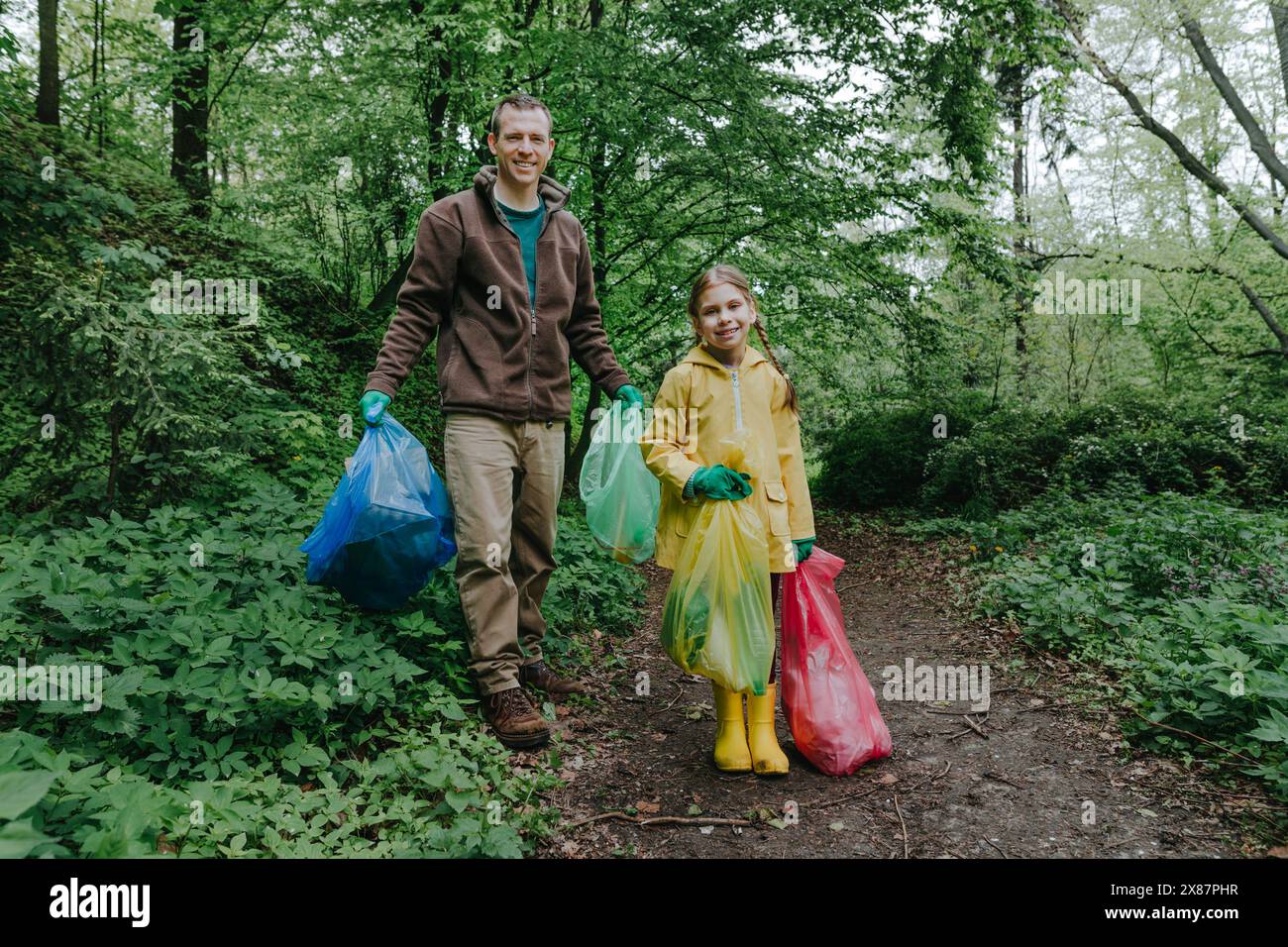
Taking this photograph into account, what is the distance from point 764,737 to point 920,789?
0.62m

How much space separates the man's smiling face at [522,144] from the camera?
3.07m

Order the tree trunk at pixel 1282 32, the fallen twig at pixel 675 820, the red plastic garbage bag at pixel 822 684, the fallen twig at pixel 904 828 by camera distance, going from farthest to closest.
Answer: the tree trunk at pixel 1282 32
the red plastic garbage bag at pixel 822 684
the fallen twig at pixel 675 820
the fallen twig at pixel 904 828

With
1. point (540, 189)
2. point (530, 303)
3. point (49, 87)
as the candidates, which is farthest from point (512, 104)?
point (49, 87)

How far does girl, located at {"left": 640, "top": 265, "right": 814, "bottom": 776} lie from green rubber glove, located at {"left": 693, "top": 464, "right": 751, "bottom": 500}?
5cm

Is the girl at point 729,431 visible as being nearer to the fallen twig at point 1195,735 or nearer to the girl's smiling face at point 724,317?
the girl's smiling face at point 724,317

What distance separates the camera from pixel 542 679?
3.49 m

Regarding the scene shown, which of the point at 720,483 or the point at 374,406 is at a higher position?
the point at 374,406

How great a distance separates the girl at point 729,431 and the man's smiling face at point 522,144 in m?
0.88

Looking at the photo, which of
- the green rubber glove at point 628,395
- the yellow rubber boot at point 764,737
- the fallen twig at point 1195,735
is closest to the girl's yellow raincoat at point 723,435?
the green rubber glove at point 628,395

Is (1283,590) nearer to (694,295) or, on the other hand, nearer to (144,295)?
(694,295)

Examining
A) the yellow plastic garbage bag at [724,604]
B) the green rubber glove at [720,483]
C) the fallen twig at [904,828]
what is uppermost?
the green rubber glove at [720,483]

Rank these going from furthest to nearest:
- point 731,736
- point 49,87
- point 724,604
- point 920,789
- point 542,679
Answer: point 49,87 → point 542,679 → point 731,736 → point 920,789 → point 724,604

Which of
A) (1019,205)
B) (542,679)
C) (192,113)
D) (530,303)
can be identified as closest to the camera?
(530,303)

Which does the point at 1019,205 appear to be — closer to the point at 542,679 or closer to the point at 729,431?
the point at 729,431
